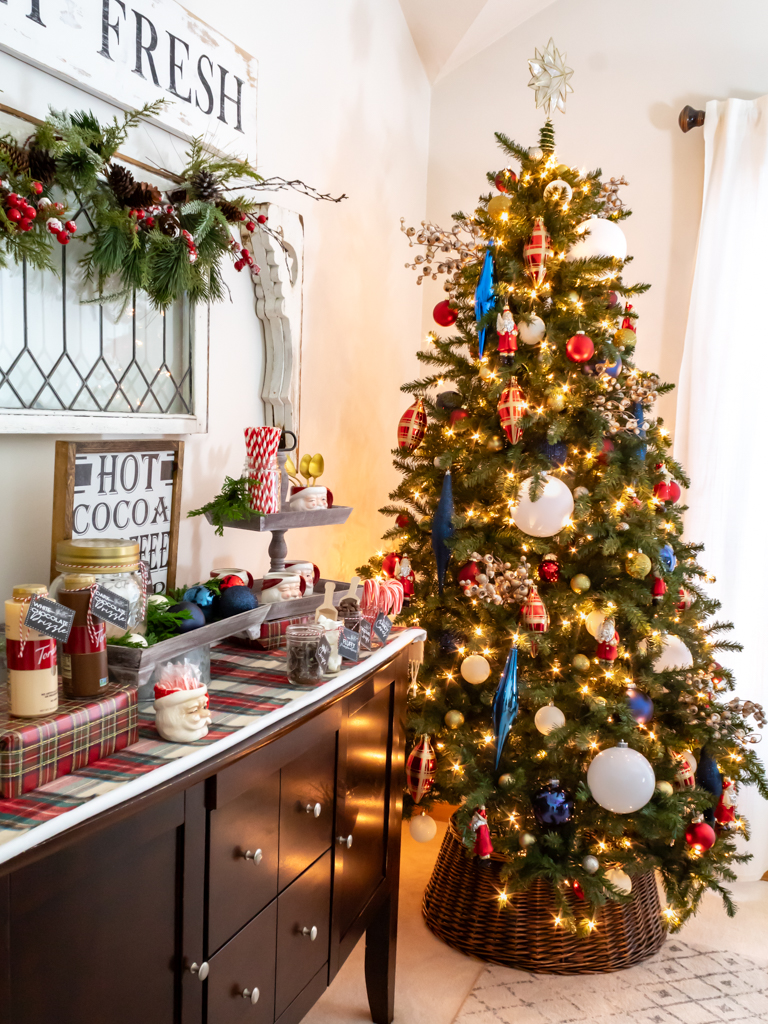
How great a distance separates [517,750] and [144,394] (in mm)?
1324

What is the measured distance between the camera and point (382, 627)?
1.69 m

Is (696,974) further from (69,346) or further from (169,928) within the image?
(69,346)

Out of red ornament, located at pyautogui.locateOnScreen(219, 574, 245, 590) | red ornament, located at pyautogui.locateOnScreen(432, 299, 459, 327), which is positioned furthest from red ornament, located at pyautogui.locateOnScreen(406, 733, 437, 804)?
red ornament, located at pyautogui.locateOnScreen(432, 299, 459, 327)

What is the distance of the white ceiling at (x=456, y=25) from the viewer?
2699 millimetres

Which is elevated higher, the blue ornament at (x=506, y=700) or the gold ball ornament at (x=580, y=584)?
the gold ball ornament at (x=580, y=584)

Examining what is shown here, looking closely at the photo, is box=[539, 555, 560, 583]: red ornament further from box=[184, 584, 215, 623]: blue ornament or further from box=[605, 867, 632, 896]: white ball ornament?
box=[184, 584, 215, 623]: blue ornament

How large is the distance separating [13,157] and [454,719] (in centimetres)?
162

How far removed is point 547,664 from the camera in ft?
6.99

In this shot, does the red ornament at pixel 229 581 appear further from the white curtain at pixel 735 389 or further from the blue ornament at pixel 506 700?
the white curtain at pixel 735 389

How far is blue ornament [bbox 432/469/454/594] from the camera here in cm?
213

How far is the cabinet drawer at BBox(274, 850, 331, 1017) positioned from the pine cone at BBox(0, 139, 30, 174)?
1204 mm

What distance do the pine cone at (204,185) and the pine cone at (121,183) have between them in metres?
0.19

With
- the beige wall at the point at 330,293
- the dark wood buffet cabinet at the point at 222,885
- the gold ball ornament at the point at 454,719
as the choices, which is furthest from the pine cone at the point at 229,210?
the gold ball ornament at the point at 454,719

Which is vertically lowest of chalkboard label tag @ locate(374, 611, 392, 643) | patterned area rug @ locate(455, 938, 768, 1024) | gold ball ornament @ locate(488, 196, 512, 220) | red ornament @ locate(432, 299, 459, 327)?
patterned area rug @ locate(455, 938, 768, 1024)
